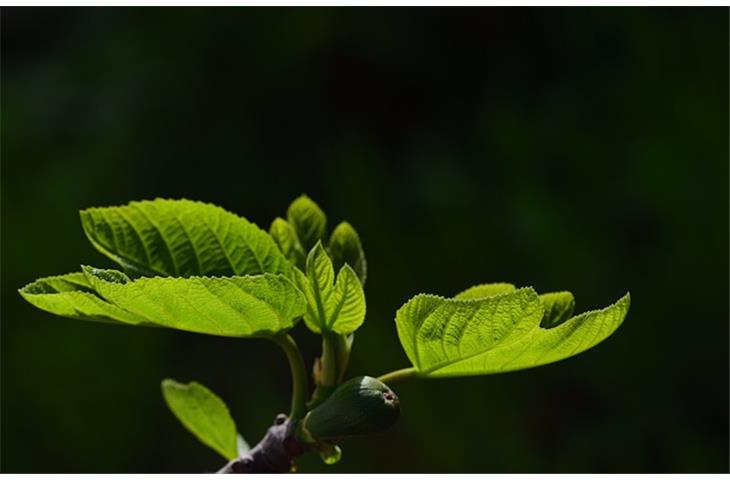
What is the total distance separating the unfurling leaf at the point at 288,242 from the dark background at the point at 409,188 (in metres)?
1.37

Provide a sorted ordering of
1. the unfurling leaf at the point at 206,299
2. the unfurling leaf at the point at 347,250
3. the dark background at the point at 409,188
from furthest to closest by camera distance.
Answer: the dark background at the point at 409,188, the unfurling leaf at the point at 347,250, the unfurling leaf at the point at 206,299

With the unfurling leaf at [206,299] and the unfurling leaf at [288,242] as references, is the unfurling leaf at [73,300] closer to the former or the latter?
the unfurling leaf at [206,299]

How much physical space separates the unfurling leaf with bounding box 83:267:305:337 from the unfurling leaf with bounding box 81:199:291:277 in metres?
0.06

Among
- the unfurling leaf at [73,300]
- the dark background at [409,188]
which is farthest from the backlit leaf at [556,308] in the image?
the dark background at [409,188]

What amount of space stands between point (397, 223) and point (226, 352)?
0.57m

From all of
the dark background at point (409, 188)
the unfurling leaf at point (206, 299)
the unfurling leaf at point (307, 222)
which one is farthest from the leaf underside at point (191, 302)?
the dark background at point (409, 188)

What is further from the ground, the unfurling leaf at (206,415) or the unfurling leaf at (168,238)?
the unfurling leaf at (168,238)

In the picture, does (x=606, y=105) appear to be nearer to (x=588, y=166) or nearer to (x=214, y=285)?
(x=588, y=166)

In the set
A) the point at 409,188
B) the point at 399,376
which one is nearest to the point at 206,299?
the point at 399,376

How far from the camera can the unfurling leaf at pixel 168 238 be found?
0.49 meters

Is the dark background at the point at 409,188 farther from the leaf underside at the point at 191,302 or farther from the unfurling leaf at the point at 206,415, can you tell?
the leaf underside at the point at 191,302

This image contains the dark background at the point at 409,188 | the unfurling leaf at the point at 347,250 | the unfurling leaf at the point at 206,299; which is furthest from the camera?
the dark background at the point at 409,188

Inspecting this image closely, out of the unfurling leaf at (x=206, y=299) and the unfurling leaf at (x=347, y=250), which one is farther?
the unfurling leaf at (x=347, y=250)

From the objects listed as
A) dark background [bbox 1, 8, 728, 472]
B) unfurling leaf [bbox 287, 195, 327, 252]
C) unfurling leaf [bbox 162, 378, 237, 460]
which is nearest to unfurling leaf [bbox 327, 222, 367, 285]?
unfurling leaf [bbox 287, 195, 327, 252]
